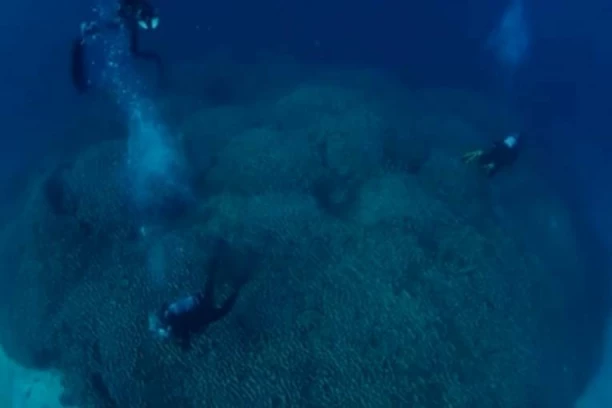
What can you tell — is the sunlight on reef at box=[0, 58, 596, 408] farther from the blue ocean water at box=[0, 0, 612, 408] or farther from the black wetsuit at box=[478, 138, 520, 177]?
the black wetsuit at box=[478, 138, 520, 177]

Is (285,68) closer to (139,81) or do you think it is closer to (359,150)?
(139,81)

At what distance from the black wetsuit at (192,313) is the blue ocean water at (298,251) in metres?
0.25

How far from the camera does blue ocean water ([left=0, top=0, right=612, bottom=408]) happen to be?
891 centimetres

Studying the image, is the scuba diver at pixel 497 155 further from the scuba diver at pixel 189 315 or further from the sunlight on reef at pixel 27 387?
the sunlight on reef at pixel 27 387

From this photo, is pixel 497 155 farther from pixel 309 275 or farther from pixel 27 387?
pixel 27 387

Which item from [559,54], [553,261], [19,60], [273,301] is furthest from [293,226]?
[559,54]

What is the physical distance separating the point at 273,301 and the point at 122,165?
5.27 m

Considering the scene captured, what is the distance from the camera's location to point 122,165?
11828 mm

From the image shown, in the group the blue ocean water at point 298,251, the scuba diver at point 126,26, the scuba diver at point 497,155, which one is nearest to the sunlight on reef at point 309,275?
the blue ocean water at point 298,251

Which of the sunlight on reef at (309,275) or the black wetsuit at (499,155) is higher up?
the black wetsuit at (499,155)

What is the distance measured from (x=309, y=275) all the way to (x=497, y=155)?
20.1 ft

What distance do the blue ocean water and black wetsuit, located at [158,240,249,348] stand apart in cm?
25

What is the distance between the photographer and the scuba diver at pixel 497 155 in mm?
12453

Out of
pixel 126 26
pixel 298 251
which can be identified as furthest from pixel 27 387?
pixel 126 26
